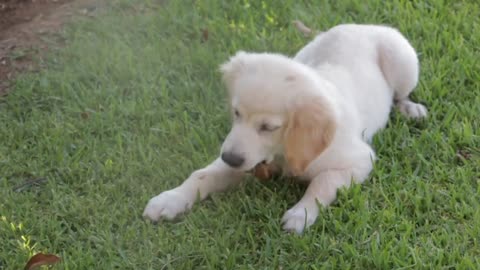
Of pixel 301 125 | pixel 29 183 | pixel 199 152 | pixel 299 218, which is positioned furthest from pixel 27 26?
pixel 299 218

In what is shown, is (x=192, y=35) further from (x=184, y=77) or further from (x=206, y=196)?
(x=206, y=196)

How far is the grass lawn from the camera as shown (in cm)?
421

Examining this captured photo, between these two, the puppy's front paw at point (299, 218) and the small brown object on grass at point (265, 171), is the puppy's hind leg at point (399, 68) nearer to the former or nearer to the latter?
the small brown object on grass at point (265, 171)

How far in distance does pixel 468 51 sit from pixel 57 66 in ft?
8.96

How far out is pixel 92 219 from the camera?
178 inches

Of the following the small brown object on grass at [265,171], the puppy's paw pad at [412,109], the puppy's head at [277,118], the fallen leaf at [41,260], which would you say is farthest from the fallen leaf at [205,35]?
the fallen leaf at [41,260]

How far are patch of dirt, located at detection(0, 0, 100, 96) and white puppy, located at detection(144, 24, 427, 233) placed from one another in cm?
192

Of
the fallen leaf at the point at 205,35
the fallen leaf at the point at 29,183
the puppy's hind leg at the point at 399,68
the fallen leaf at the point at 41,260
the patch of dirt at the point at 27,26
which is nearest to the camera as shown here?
the fallen leaf at the point at 41,260

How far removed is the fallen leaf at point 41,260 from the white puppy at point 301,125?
1.70ft

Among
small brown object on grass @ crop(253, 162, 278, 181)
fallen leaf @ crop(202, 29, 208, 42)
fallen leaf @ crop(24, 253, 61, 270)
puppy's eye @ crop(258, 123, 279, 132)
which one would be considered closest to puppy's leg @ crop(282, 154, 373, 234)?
small brown object on grass @ crop(253, 162, 278, 181)

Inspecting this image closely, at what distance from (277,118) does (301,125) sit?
0.39 ft

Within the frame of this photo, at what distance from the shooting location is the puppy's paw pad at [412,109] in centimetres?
530

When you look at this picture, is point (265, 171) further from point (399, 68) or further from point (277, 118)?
point (399, 68)

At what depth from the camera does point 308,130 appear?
4.30m
